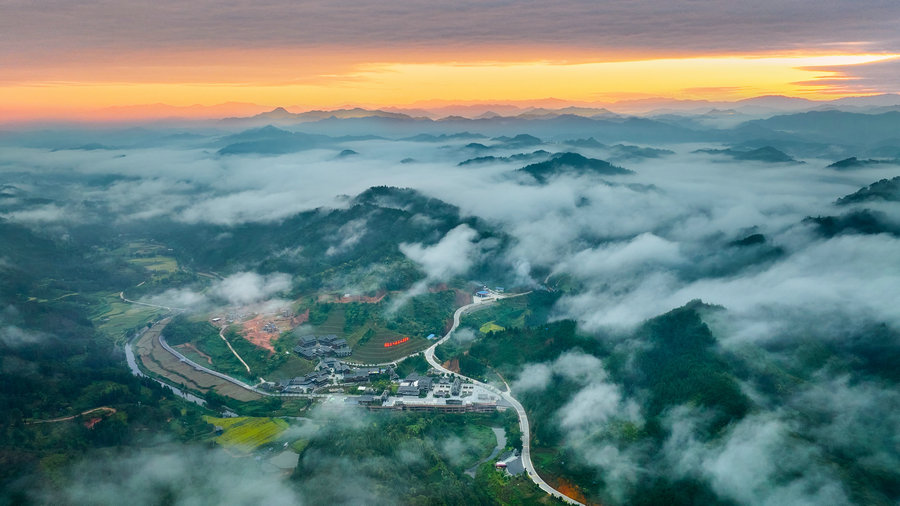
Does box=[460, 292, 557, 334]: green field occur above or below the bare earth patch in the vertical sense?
below

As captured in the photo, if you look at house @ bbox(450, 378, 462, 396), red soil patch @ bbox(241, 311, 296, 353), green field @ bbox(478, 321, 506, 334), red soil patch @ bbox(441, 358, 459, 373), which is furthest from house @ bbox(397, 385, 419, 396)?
red soil patch @ bbox(241, 311, 296, 353)

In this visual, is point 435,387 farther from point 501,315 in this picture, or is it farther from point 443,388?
point 501,315

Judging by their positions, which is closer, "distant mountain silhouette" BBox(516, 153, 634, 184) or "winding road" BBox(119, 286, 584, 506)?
"winding road" BBox(119, 286, 584, 506)

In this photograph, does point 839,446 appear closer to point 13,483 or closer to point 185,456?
point 185,456

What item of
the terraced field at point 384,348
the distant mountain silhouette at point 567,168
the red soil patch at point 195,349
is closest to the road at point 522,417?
the terraced field at point 384,348

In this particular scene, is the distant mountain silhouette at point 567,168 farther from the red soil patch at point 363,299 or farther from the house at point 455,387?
the house at point 455,387

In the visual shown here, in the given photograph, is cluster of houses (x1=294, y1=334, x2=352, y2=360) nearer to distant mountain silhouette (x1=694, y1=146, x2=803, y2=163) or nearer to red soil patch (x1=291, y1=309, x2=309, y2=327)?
red soil patch (x1=291, y1=309, x2=309, y2=327)

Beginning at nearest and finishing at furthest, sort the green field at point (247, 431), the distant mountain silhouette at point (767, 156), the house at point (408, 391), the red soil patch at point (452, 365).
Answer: the green field at point (247, 431) → the house at point (408, 391) → the red soil patch at point (452, 365) → the distant mountain silhouette at point (767, 156)
